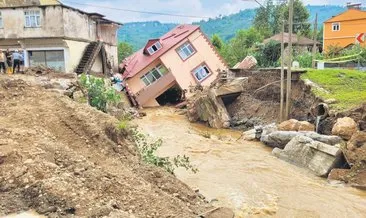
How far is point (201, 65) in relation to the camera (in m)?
33.9

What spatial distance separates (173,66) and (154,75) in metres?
1.96

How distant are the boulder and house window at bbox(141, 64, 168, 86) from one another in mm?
16033

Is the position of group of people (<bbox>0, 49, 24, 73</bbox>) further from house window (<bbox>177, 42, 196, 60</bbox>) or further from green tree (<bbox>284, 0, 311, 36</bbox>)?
green tree (<bbox>284, 0, 311, 36</bbox>)

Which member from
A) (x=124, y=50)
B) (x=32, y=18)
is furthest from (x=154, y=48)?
(x=124, y=50)

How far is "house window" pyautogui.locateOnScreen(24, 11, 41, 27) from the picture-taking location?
87.8 feet

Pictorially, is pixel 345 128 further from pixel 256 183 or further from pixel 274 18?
pixel 274 18

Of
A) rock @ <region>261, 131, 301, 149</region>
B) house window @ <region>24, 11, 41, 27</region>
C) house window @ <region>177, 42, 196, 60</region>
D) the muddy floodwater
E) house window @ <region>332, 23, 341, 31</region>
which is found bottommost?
the muddy floodwater

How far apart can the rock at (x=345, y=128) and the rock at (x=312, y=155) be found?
135cm

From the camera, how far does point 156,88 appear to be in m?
32.6

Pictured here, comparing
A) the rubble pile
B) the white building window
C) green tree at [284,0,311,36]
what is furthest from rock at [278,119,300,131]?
green tree at [284,0,311,36]

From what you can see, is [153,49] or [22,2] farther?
[153,49]

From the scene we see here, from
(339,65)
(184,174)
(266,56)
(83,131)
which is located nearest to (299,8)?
(266,56)

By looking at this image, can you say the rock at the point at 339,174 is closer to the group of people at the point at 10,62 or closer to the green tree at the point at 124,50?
the group of people at the point at 10,62

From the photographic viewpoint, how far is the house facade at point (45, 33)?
26469mm
